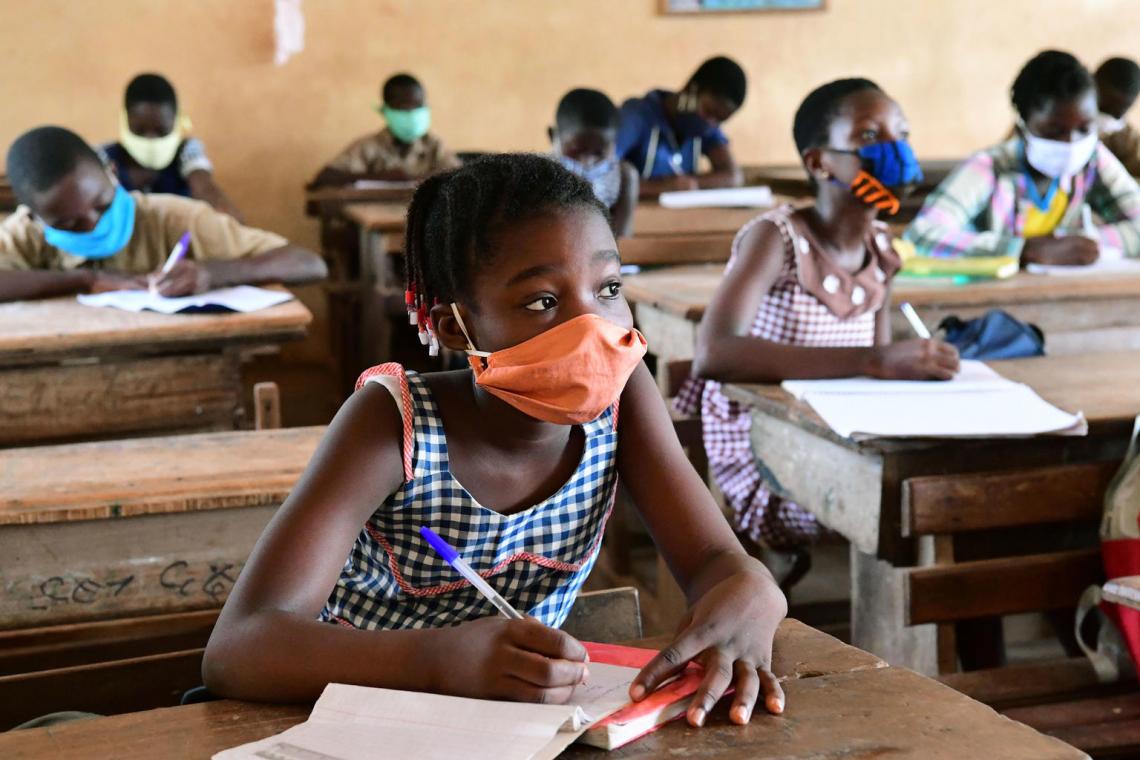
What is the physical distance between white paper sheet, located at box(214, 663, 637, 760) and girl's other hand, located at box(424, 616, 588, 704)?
0.04ft

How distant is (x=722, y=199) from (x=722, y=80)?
1643 millimetres

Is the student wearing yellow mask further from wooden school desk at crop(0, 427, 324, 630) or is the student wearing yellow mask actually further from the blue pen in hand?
the blue pen in hand

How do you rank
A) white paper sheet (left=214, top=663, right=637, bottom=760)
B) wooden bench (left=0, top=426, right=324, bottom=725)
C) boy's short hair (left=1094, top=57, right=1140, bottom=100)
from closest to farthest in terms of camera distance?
white paper sheet (left=214, top=663, right=637, bottom=760) < wooden bench (left=0, top=426, right=324, bottom=725) < boy's short hair (left=1094, top=57, right=1140, bottom=100)

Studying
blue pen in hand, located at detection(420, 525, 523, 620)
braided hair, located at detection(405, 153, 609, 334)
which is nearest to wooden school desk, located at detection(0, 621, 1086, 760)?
blue pen in hand, located at detection(420, 525, 523, 620)

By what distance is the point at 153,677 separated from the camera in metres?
1.75

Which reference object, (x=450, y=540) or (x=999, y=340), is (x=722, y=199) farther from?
(x=450, y=540)

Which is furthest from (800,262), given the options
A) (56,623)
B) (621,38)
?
(621,38)

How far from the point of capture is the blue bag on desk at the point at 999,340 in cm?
253

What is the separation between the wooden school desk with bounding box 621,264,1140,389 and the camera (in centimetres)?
292

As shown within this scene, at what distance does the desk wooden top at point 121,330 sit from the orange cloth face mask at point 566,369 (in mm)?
1662

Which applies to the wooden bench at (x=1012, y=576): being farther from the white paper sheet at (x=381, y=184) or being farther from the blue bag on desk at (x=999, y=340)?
the white paper sheet at (x=381, y=184)

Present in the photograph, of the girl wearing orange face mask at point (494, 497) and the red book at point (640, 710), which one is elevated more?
the girl wearing orange face mask at point (494, 497)

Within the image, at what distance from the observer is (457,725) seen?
949 millimetres

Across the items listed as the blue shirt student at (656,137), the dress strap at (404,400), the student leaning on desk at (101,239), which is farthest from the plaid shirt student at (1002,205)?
the blue shirt student at (656,137)
